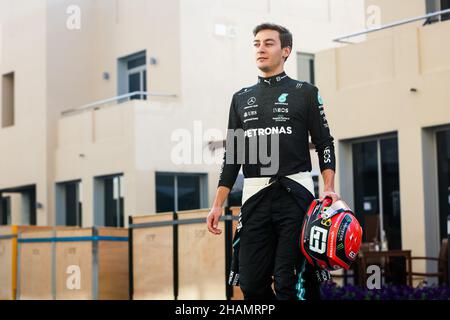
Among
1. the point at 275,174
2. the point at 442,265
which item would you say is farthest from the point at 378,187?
the point at 275,174

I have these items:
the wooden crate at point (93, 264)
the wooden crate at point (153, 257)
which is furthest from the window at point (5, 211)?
the wooden crate at point (153, 257)

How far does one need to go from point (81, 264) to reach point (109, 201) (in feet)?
29.9

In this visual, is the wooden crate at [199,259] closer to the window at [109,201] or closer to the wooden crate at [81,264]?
the wooden crate at [81,264]

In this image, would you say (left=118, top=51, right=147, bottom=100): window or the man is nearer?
the man

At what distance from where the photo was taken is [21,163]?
29.9m

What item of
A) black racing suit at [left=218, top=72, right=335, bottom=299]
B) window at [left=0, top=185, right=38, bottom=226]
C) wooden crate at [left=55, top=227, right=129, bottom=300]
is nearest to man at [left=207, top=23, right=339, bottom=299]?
black racing suit at [left=218, top=72, right=335, bottom=299]

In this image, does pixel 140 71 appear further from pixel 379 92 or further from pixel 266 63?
pixel 266 63

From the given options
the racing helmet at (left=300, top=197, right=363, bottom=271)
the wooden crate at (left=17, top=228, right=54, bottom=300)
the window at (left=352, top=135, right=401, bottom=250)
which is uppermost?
the window at (left=352, top=135, right=401, bottom=250)

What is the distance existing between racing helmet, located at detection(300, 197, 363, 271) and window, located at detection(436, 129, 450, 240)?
440 inches

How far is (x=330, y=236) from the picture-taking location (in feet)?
16.6

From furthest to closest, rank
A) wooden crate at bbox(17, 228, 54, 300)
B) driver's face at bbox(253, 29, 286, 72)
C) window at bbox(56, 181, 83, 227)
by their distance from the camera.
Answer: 1. window at bbox(56, 181, 83, 227)
2. wooden crate at bbox(17, 228, 54, 300)
3. driver's face at bbox(253, 29, 286, 72)

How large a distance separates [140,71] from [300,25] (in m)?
4.72

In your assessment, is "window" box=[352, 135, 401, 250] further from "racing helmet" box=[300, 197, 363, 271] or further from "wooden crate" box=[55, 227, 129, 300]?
"racing helmet" box=[300, 197, 363, 271]

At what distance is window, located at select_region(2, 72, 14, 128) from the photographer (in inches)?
1221
